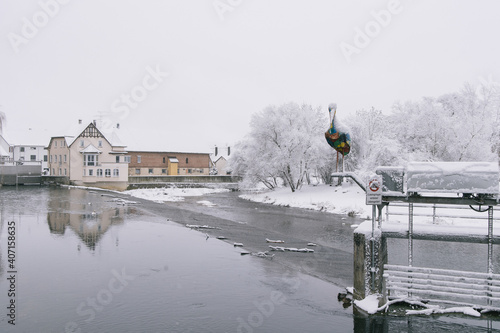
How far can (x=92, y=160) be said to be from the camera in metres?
69.3

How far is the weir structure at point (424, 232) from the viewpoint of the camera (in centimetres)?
1097

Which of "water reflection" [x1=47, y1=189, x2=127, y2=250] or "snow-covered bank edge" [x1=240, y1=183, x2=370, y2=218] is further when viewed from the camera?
"snow-covered bank edge" [x1=240, y1=183, x2=370, y2=218]

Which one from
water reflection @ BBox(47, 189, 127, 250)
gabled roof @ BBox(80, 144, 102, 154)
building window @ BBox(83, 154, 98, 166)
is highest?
gabled roof @ BBox(80, 144, 102, 154)

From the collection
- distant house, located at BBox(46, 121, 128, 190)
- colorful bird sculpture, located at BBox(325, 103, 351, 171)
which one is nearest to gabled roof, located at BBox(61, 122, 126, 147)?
distant house, located at BBox(46, 121, 128, 190)

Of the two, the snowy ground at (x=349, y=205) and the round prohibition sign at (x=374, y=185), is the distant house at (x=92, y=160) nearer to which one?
the snowy ground at (x=349, y=205)

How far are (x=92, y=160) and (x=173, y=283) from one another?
59.4 m

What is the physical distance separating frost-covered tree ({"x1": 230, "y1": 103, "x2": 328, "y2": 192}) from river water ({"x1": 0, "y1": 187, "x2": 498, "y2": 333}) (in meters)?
25.3

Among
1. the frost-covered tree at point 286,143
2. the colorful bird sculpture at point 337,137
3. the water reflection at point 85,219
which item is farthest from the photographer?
the frost-covered tree at point 286,143

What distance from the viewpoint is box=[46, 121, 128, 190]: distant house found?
6875cm

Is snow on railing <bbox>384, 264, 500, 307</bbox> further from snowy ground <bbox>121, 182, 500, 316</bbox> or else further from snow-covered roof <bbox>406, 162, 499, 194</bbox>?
snow-covered roof <bbox>406, 162, 499, 194</bbox>

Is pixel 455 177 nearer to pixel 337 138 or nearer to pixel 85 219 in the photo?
pixel 337 138

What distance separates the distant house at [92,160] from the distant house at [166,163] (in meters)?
13.7

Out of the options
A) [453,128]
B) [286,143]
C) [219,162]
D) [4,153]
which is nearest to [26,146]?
[4,153]

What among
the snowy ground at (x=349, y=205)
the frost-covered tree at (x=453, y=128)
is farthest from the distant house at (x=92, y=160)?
the frost-covered tree at (x=453, y=128)
